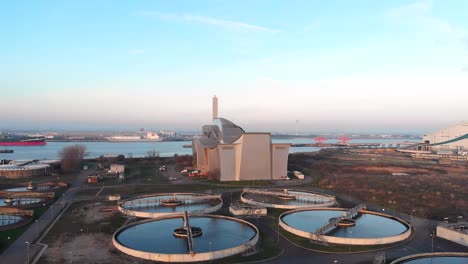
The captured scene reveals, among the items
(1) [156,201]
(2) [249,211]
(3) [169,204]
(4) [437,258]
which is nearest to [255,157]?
(1) [156,201]

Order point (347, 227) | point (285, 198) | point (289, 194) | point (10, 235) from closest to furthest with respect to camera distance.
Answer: point (10, 235) < point (347, 227) < point (285, 198) < point (289, 194)

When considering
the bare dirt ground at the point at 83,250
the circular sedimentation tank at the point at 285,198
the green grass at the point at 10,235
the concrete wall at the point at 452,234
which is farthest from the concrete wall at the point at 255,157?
the concrete wall at the point at 452,234

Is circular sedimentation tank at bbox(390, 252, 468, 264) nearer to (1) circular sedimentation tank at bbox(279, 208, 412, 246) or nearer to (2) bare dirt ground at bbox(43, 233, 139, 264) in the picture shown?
(1) circular sedimentation tank at bbox(279, 208, 412, 246)

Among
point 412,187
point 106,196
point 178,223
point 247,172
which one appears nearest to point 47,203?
point 106,196

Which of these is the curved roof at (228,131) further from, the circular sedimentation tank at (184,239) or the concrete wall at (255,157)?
the circular sedimentation tank at (184,239)

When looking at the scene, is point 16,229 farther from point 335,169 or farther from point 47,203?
point 335,169

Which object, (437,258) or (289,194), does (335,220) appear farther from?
(289,194)

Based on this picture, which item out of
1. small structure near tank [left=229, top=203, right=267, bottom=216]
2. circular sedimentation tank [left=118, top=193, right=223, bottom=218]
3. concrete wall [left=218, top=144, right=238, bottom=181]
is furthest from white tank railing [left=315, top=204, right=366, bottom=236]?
concrete wall [left=218, top=144, right=238, bottom=181]
